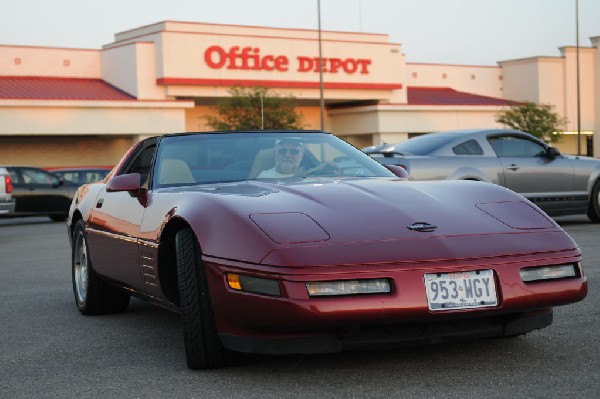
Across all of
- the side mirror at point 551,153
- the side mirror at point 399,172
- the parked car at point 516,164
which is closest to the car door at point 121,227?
the side mirror at point 399,172

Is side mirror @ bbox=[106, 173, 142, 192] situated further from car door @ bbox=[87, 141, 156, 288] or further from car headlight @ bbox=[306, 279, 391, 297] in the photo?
car headlight @ bbox=[306, 279, 391, 297]

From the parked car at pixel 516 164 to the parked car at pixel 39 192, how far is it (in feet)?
40.3

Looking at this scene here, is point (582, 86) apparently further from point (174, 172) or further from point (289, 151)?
point (174, 172)

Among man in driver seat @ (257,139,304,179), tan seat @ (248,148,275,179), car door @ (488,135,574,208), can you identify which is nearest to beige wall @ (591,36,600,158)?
car door @ (488,135,574,208)

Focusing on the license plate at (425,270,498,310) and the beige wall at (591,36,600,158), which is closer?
the license plate at (425,270,498,310)

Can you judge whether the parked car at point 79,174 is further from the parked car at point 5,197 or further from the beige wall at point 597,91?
the beige wall at point 597,91

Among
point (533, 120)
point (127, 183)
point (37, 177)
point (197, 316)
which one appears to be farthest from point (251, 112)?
point (197, 316)

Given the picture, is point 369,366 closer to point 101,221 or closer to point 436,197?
point 436,197

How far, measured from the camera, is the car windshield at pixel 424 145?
15.0 m

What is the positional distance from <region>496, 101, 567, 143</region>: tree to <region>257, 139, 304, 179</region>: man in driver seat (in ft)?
172

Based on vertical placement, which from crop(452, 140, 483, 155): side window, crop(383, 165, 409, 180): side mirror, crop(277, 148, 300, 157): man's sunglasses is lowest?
Result: crop(452, 140, 483, 155): side window

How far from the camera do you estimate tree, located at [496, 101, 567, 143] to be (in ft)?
191

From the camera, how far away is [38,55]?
5281 centimetres

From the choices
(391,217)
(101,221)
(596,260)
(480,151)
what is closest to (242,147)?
(101,221)
